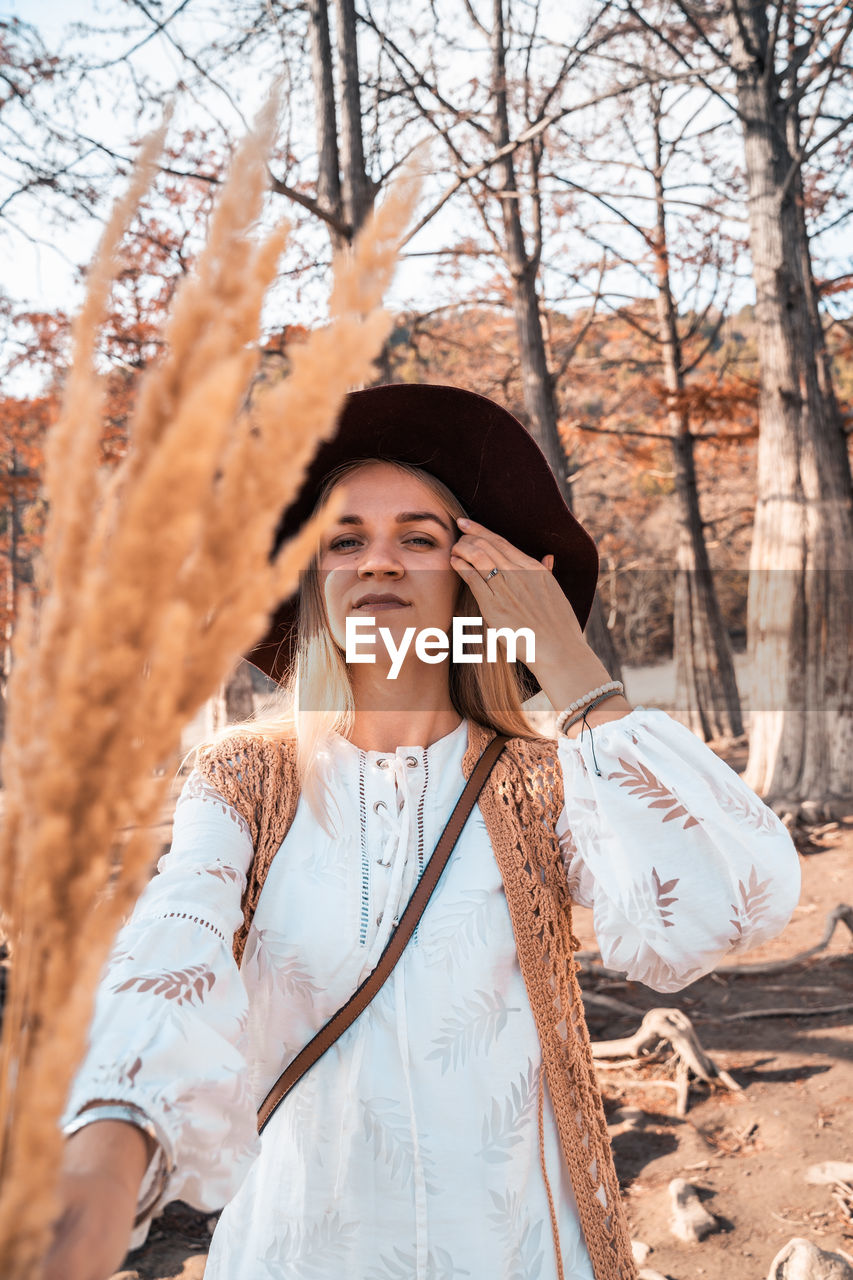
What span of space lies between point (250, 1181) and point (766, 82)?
8967mm

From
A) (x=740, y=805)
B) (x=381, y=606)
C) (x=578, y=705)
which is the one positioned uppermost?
(x=381, y=606)

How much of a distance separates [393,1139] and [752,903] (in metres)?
0.73

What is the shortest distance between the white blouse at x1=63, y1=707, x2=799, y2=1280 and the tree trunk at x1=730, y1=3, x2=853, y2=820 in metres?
6.89

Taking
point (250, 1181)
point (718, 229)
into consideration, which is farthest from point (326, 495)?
point (718, 229)

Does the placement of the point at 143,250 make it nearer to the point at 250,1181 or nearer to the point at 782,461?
the point at 782,461

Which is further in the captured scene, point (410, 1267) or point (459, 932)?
point (459, 932)

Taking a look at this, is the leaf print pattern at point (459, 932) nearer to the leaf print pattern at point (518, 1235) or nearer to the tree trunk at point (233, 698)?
the leaf print pattern at point (518, 1235)

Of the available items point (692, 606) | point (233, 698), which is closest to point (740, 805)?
point (233, 698)

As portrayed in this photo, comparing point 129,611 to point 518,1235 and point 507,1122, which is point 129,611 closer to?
point 507,1122

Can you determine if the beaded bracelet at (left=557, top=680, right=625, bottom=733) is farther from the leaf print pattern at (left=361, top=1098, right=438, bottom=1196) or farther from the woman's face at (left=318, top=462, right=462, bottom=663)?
the leaf print pattern at (left=361, top=1098, right=438, bottom=1196)

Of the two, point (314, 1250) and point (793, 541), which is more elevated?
point (793, 541)

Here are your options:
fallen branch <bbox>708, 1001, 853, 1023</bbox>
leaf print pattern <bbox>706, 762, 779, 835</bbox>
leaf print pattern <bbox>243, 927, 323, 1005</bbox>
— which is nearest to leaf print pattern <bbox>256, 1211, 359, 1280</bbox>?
leaf print pattern <bbox>243, 927, 323, 1005</bbox>

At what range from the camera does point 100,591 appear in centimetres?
47

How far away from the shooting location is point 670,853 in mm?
1525
